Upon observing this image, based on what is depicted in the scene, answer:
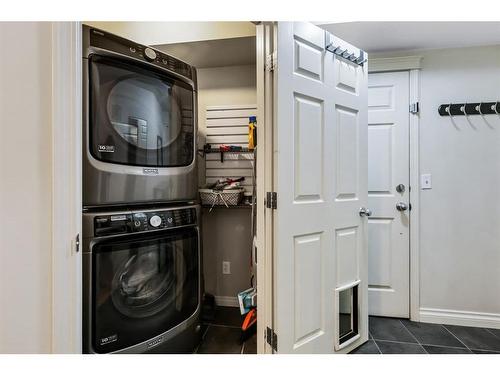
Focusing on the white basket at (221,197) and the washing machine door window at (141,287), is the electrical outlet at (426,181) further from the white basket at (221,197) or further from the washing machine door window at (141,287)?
the washing machine door window at (141,287)

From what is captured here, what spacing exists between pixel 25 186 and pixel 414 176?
2432 mm

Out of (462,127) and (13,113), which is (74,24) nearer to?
(13,113)

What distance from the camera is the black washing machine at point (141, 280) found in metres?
A: 1.15

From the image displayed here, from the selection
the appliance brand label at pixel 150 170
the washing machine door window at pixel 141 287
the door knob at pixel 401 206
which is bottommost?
the washing machine door window at pixel 141 287

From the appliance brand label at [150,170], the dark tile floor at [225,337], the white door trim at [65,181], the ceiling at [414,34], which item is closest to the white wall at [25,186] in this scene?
the white door trim at [65,181]

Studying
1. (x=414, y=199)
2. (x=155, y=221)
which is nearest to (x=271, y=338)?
(x=155, y=221)

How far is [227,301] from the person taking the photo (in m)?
2.26

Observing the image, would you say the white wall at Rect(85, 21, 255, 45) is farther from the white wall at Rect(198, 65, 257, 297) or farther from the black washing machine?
the black washing machine

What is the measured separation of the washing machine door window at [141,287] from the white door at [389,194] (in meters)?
1.53

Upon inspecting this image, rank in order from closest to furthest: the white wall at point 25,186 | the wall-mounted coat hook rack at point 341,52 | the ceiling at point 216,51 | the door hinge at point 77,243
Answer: the white wall at point 25,186, the door hinge at point 77,243, the wall-mounted coat hook rack at point 341,52, the ceiling at point 216,51

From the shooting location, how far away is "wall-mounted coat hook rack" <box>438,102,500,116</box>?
75.6 inches

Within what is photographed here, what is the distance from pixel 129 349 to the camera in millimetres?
1240

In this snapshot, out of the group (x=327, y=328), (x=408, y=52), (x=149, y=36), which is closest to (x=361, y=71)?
(x=408, y=52)

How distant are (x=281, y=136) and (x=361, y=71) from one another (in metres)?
0.89
